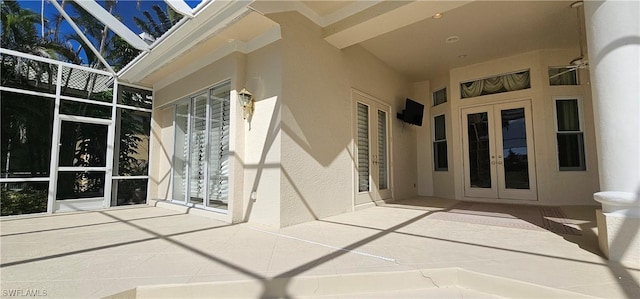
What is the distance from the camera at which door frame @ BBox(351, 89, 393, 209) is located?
522 cm

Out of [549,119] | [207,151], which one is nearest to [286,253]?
[207,151]

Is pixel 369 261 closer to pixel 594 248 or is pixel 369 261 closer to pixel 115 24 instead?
pixel 594 248

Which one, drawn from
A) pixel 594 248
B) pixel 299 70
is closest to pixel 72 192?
pixel 299 70

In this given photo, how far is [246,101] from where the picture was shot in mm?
4141

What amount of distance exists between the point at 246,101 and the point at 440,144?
5.37m

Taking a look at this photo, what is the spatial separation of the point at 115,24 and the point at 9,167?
3211 millimetres

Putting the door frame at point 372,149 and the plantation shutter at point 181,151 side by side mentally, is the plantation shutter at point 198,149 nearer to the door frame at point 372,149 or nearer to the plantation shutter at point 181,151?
the plantation shutter at point 181,151

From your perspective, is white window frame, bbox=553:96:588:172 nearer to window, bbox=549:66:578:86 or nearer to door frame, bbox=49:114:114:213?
window, bbox=549:66:578:86

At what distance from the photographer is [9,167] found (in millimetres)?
5039

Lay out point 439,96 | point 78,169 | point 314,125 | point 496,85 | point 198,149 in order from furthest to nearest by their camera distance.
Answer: point 439,96 → point 496,85 → point 78,169 → point 198,149 → point 314,125

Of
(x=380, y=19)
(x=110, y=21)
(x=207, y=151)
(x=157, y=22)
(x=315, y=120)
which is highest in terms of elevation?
(x=157, y=22)

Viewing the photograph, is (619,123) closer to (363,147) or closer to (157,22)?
(363,147)

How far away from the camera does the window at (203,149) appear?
15.5ft

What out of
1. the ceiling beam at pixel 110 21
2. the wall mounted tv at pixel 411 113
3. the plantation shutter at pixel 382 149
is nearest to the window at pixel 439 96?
the wall mounted tv at pixel 411 113
